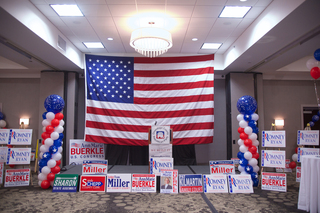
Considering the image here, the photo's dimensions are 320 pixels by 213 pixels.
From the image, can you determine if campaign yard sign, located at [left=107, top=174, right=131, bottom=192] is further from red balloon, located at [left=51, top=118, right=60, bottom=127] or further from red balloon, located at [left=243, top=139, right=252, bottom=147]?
red balloon, located at [left=243, top=139, right=252, bottom=147]

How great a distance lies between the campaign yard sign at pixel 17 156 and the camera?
4.68 m

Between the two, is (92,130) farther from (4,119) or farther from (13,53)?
(4,119)

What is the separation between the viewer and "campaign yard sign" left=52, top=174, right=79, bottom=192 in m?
4.28

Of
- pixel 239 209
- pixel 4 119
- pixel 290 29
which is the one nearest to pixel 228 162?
pixel 239 209

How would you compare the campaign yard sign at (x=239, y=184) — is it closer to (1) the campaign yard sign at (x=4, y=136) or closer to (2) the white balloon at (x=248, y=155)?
(2) the white balloon at (x=248, y=155)

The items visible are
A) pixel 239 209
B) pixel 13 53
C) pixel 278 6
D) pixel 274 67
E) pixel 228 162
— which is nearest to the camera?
pixel 239 209

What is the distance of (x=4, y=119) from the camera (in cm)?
738

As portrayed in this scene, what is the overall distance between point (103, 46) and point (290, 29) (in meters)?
4.45

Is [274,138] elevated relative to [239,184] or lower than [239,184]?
elevated

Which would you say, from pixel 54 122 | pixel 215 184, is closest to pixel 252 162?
pixel 215 184

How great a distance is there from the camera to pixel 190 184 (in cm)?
429

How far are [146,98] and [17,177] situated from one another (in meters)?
3.50

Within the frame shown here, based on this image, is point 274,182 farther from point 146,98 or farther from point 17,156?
point 17,156

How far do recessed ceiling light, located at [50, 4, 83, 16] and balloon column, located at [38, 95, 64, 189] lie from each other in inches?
67.6
